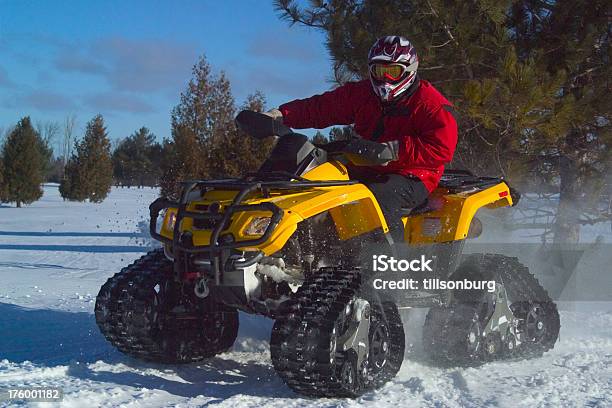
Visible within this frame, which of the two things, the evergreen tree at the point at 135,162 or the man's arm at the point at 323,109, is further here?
the evergreen tree at the point at 135,162

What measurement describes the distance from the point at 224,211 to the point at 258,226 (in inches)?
8.8

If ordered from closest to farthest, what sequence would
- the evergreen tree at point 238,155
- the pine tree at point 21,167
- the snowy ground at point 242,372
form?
the snowy ground at point 242,372
the evergreen tree at point 238,155
the pine tree at point 21,167

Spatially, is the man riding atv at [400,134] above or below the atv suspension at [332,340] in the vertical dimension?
above

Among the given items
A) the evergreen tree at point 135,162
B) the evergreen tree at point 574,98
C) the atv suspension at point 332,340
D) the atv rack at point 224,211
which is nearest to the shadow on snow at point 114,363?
the atv suspension at point 332,340

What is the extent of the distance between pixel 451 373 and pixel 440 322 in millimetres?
422

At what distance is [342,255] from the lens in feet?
14.4

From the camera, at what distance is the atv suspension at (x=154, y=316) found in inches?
168

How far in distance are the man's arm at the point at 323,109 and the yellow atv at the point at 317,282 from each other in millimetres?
812

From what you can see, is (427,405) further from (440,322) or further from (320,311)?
(440,322)

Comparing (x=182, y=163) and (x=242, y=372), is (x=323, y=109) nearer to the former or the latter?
(x=242, y=372)

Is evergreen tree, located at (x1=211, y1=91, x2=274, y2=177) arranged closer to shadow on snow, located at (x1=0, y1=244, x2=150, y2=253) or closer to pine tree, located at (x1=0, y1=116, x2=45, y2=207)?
shadow on snow, located at (x1=0, y1=244, x2=150, y2=253)

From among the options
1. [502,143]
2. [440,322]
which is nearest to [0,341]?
[440,322]

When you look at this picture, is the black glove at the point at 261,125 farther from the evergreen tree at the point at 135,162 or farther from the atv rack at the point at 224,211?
the evergreen tree at the point at 135,162

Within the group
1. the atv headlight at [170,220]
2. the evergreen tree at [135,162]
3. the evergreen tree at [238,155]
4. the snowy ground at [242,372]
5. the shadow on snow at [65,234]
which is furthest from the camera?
the evergreen tree at [135,162]
